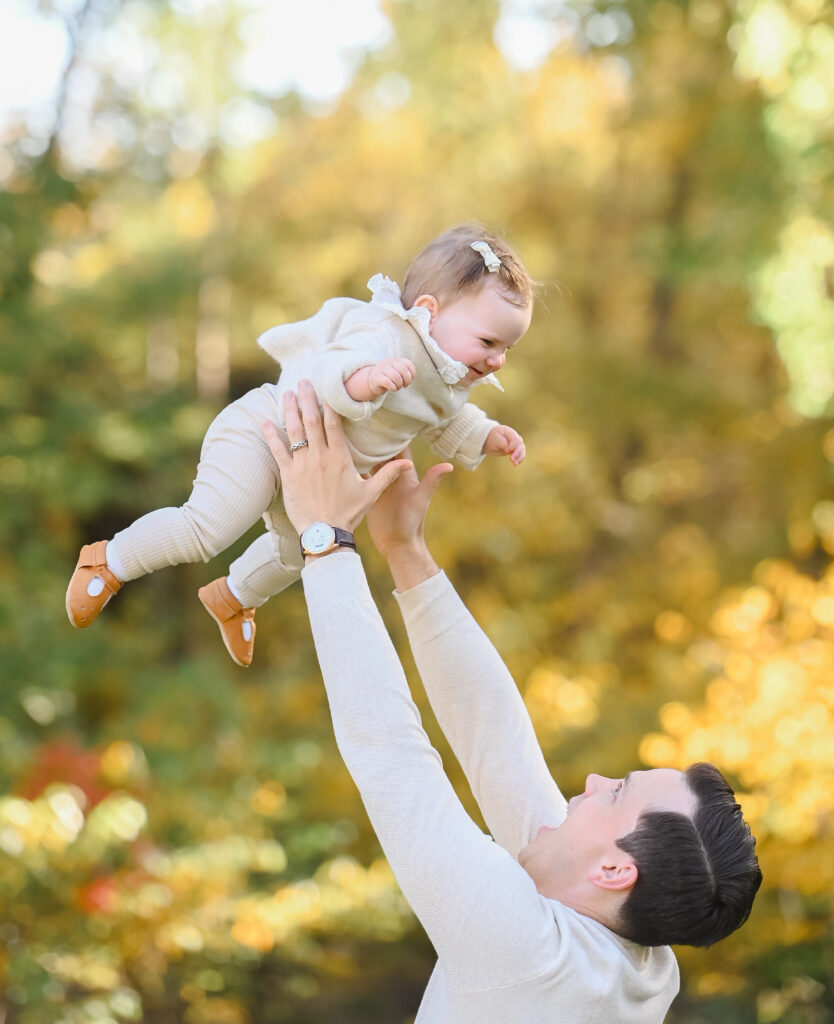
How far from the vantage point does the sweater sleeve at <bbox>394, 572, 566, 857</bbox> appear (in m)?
1.69

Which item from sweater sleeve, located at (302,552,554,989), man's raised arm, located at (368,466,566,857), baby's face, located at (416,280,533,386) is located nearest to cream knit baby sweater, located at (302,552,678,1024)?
sweater sleeve, located at (302,552,554,989)

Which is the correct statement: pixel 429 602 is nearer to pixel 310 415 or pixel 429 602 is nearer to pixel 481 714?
pixel 481 714

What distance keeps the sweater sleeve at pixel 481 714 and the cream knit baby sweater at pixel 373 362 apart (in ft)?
0.81

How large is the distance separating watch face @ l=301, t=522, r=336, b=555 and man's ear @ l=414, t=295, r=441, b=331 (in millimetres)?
385

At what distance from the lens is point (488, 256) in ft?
5.42

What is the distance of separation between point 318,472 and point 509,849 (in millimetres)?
650

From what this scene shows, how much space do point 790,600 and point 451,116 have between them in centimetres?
545

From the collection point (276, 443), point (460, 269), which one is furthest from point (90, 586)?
point (460, 269)

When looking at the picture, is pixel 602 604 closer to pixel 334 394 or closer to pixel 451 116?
pixel 451 116

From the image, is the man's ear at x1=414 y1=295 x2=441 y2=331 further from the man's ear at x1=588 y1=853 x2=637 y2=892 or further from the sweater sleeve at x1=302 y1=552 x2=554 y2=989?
the man's ear at x1=588 y1=853 x2=637 y2=892

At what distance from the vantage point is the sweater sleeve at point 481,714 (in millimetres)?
1693

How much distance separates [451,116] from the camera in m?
9.07

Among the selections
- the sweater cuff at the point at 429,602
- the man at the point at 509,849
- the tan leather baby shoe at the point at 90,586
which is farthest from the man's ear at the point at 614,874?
the tan leather baby shoe at the point at 90,586

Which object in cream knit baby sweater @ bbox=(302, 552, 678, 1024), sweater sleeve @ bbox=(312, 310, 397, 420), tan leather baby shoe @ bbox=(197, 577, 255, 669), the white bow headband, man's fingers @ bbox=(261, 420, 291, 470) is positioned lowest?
cream knit baby sweater @ bbox=(302, 552, 678, 1024)
